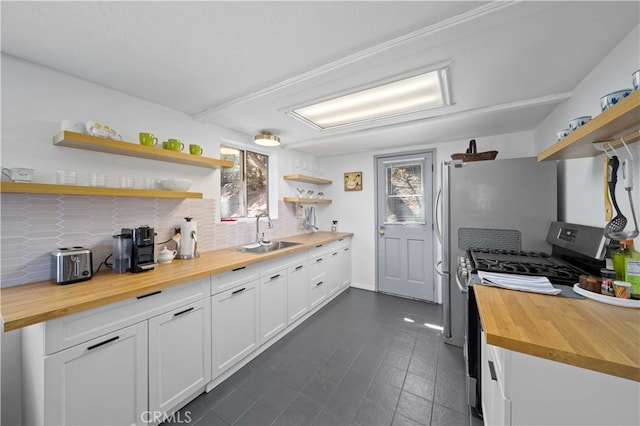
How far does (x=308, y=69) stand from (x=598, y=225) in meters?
2.15

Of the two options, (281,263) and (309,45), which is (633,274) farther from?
(281,263)

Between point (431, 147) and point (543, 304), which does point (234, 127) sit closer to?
point (431, 147)

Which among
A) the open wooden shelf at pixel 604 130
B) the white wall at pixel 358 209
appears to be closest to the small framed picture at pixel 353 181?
the white wall at pixel 358 209

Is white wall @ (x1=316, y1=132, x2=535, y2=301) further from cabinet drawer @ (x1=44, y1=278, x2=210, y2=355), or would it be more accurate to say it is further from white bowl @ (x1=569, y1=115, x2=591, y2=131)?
cabinet drawer @ (x1=44, y1=278, x2=210, y2=355)

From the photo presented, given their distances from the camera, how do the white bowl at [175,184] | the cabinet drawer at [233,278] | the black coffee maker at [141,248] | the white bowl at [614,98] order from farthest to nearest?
the white bowl at [175,184] → the cabinet drawer at [233,278] → the black coffee maker at [141,248] → the white bowl at [614,98]

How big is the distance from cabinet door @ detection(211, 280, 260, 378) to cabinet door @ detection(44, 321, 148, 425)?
0.45 meters

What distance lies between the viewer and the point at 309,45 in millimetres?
1320

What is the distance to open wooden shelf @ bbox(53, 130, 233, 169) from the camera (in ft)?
4.70

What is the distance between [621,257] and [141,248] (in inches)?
110

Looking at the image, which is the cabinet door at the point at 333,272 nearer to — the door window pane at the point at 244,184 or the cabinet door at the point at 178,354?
the door window pane at the point at 244,184

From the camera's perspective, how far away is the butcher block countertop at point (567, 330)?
0.65 metres

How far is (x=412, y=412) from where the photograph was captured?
1499mm

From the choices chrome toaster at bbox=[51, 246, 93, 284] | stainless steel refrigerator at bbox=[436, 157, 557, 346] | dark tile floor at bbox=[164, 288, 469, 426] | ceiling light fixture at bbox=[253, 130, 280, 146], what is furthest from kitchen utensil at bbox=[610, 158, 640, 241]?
chrome toaster at bbox=[51, 246, 93, 284]

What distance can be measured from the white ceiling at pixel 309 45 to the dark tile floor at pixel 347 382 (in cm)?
225
